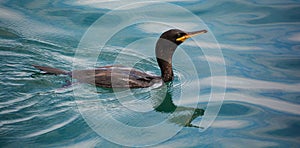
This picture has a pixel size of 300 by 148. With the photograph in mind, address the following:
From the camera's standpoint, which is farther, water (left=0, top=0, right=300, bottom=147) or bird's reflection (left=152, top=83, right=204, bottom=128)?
bird's reflection (left=152, top=83, right=204, bottom=128)

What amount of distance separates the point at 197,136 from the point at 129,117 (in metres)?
0.95

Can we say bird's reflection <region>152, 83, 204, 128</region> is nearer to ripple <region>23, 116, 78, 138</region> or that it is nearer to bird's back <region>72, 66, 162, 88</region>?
bird's back <region>72, 66, 162, 88</region>

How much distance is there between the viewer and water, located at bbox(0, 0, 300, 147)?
566 cm

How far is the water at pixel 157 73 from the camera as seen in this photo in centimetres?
566

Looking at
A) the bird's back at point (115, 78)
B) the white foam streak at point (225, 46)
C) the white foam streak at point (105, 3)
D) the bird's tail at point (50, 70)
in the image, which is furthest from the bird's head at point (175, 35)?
the white foam streak at point (105, 3)

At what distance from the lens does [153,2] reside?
32.2ft

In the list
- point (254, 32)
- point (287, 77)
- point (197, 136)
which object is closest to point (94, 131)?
point (197, 136)

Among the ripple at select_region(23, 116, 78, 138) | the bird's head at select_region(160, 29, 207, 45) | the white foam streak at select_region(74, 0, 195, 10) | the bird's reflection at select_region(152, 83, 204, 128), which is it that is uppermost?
the white foam streak at select_region(74, 0, 195, 10)

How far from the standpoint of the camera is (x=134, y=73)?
713 cm

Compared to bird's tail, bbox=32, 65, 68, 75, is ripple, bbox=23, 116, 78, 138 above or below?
below

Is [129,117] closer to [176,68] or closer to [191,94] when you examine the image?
[191,94]

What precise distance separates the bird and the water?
0.12 meters

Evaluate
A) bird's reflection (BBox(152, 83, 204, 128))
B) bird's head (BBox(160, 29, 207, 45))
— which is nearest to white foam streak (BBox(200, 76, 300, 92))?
bird's reflection (BBox(152, 83, 204, 128))

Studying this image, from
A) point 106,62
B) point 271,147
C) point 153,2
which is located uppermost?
point 153,2
